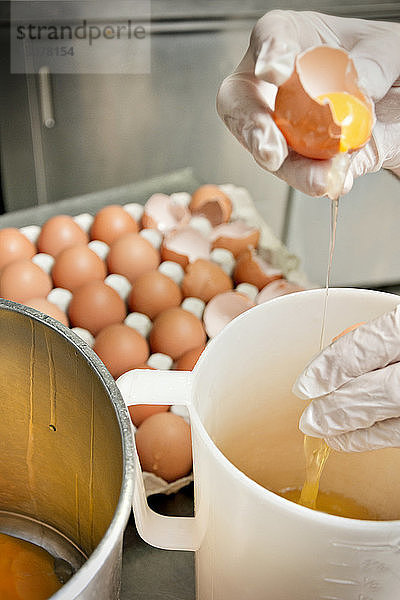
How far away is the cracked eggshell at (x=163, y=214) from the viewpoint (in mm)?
1067

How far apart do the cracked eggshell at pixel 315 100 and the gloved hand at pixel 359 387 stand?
13 cm

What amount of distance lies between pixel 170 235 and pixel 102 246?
0.10m

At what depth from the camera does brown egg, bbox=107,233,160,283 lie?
986 mm

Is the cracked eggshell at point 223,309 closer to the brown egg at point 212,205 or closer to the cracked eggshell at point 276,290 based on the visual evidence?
the cracked eggshell at point 276,290

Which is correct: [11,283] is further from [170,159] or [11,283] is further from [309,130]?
[309,130]

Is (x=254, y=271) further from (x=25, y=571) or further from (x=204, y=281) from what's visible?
(x=25, y=571)

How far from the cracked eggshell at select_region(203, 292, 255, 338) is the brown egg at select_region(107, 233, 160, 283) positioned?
0.39ft

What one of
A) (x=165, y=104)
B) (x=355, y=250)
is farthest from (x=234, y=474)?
(x=355, y=250)

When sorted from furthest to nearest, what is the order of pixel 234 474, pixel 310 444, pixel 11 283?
pixel 11 283 → pixel 310 444 → pixel 234 474

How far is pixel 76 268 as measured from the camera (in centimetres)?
96

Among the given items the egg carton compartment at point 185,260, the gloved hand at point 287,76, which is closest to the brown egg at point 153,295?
the egg carton compartment at point 185,260

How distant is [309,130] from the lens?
1.58 feet

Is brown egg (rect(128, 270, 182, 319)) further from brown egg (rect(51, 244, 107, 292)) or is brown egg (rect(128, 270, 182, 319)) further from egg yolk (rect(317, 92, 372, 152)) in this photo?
egg yolk (rect(317, 92, 372, 152))

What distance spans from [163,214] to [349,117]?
2.04 ft
